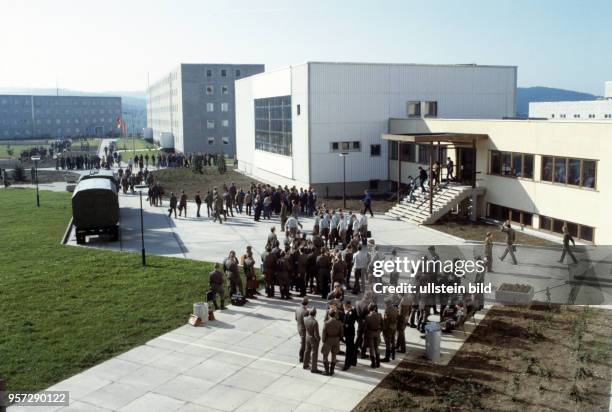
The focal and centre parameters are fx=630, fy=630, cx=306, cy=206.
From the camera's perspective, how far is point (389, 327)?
14008 mm

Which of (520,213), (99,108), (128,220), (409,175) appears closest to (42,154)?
(128,220)

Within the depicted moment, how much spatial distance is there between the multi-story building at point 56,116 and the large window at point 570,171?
Result: 140438mm

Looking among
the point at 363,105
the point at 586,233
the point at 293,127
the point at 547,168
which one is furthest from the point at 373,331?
the point at 293,127

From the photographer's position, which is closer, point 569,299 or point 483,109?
point 569,299

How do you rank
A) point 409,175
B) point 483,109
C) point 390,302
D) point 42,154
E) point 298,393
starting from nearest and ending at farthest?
point 298,393 < point 390,302 < point 409,175 < point 483,109 < point 42,154

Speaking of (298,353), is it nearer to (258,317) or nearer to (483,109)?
(258,317)

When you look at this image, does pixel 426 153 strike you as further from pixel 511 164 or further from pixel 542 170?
pixel 542 170

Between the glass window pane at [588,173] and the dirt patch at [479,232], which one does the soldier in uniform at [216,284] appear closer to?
the dirt patch at [479,232]

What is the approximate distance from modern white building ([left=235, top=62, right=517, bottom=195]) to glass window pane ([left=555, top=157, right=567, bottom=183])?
573 inches

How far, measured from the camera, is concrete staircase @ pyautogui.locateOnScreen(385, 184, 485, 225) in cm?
3062

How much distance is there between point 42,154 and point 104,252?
59.0 metres

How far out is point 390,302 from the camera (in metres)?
14.2

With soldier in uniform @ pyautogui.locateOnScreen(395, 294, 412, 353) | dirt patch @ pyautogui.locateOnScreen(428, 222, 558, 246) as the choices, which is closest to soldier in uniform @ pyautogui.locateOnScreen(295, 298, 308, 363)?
soldier in uniform @ pyautogui.locateOnScreen(395, 294, 412, 353)

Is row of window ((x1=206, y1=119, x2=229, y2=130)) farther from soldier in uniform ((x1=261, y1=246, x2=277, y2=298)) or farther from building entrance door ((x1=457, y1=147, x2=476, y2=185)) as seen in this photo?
soldier in uniform ((x1=261, y1=246, x2=277, y2=298))
